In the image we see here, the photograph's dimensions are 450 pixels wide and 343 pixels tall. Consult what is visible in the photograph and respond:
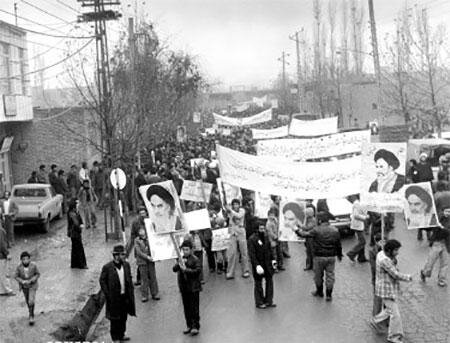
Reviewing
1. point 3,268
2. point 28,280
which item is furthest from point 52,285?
point 28,280

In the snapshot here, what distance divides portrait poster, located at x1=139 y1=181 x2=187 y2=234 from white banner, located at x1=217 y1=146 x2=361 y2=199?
261 centimetres

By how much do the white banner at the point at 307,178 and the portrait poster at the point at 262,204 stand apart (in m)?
1.99

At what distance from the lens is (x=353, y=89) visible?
57.1 meters

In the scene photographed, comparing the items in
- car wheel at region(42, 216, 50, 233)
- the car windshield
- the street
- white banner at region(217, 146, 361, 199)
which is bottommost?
the street

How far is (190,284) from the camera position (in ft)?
37.5

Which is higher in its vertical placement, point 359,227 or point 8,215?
point 8,215

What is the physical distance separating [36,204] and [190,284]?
35.4 feet

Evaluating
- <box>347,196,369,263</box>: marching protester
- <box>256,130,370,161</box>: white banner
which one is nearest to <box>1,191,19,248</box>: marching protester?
<box>256,130,370,161</box>: white banner

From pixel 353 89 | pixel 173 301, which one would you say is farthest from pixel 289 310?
pixel 353 89

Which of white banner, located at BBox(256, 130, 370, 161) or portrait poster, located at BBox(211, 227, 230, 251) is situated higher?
white banner, located at BBox(256, 130, 370, 161)

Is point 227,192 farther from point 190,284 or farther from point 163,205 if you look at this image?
point 190,284

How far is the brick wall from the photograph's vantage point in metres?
29.8

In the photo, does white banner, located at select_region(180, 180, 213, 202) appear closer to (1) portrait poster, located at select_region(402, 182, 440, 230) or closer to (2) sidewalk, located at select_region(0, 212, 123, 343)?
(2) sidewalk, located at select_region(0, 212, 123, 343)

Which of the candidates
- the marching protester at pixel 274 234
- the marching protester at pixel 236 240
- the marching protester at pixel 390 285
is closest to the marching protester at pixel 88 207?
the marching protester at pixel 236 240
